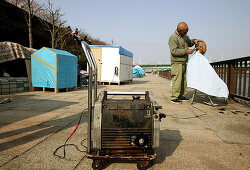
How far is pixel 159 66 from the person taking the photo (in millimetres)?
68250

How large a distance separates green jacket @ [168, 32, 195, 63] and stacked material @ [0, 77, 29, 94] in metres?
5.52

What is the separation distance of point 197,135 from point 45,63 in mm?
5779

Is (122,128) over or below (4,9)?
below

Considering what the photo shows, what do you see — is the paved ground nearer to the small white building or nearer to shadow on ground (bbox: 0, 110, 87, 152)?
shadow on ground (bbox: 0, 110, 87, 152)

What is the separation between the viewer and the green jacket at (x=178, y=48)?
422 cm

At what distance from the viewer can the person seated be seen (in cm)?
398

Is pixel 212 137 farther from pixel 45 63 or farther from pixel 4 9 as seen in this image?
pixel 4 9

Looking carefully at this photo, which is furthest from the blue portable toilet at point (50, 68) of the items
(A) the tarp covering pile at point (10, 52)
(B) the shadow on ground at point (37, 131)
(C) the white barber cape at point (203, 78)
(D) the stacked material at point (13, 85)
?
(C) the white barber cape at point (203, 78)

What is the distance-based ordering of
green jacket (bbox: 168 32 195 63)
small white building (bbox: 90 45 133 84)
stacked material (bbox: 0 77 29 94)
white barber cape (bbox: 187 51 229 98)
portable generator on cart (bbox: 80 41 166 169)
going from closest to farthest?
1. portable generator on cart (bbox: 80 41 166 169)
2. white barber cape (bbox: 187 51 229 98)
3. green jacket (bbox: 168 32 195 63)
4. stacked material (bbox: 0 77 29 94)
5. small white building (bbox: 90 45 133 84)

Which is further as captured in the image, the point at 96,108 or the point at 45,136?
the point at 45,136

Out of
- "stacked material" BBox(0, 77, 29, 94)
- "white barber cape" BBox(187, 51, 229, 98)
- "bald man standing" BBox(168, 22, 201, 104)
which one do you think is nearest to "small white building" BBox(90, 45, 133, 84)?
"stacked material" BBox(0, 77, 29, 94)

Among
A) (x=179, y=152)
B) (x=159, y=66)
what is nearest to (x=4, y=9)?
(x=179, y=152)

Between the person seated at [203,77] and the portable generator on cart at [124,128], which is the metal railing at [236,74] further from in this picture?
the portable generator on cart at [124,128]

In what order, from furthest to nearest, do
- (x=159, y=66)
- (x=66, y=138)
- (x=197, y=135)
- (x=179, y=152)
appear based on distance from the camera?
(x=159, y=66), (x=197, y=135), (x=66, y=138), (x=179, y=152)
